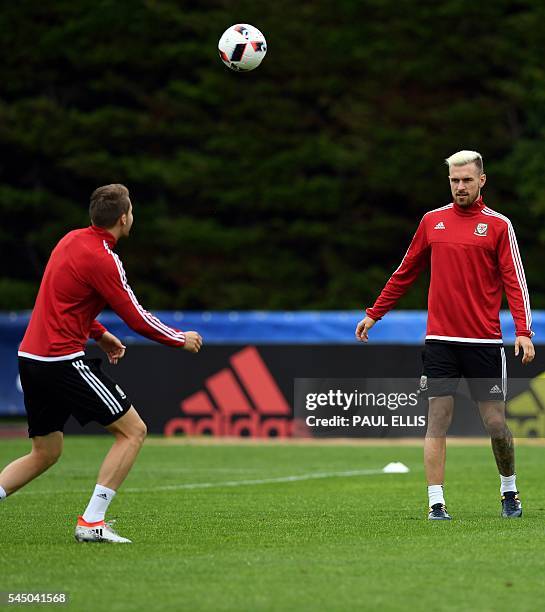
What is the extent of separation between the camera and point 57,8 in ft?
126

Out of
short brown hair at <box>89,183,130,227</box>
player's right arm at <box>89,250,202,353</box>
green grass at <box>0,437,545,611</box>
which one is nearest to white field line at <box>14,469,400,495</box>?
green grass at <box>0,437,545,611</box>

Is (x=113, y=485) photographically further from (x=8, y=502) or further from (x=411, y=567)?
(x=8, y=502)

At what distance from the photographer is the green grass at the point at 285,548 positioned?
652cm

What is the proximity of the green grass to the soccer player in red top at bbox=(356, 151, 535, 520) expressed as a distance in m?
0.74

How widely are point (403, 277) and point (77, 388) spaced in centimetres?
293

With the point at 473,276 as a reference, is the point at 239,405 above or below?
below

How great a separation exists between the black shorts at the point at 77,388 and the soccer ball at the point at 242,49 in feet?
17.1

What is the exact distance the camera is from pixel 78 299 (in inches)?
325

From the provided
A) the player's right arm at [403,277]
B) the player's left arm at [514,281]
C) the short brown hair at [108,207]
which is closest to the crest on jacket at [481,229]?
the player's left arm at [514,281]

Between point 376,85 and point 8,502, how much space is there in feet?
92.7

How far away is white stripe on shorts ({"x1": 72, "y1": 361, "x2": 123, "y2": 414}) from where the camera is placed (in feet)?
26.8

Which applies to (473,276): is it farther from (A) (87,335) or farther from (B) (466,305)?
(A) (87,335)

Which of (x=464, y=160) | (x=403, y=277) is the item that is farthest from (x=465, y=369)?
(x=464, y=160)

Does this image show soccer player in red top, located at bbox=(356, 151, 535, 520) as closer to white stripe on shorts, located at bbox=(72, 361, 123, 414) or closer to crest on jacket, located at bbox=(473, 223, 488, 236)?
crest on jacket, located at bbox=(473, 223, 488, 236)
